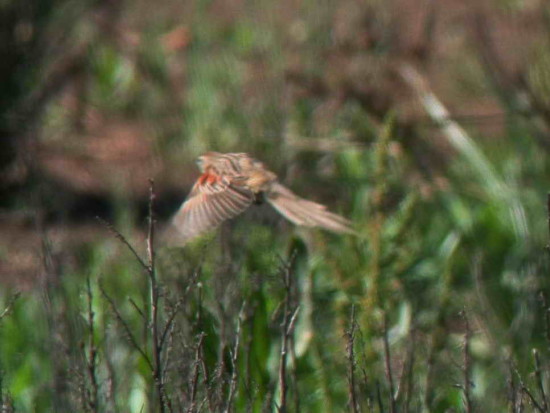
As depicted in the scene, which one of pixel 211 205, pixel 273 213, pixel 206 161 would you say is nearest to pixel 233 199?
pixel 211 205

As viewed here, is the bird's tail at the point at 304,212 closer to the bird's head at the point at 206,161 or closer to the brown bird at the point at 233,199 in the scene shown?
the brown bird at the point at 233,199

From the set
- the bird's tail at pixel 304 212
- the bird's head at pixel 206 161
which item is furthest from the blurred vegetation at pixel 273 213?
the bird's head at pixel 206 161

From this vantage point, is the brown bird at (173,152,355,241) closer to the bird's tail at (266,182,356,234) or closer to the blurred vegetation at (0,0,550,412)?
the bird's tail at (266,182,356,234)

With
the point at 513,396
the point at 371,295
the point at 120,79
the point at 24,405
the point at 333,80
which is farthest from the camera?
the point at 120,79

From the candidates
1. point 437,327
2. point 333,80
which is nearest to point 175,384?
point 437,327

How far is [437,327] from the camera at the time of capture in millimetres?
3990

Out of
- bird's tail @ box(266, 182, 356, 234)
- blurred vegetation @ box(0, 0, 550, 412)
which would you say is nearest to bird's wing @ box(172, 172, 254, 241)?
blurred vegetation @ box(0, 0, 550, 412)

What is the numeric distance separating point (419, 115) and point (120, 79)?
247 cm

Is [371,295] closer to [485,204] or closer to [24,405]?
[24,405]

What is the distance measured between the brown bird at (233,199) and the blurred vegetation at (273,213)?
12cm

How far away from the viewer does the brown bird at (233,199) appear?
Result: 3.92 m

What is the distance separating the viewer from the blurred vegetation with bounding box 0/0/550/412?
3.55 m

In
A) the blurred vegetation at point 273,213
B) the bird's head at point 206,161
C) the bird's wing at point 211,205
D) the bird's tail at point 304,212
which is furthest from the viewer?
the bird's head at point 206,161

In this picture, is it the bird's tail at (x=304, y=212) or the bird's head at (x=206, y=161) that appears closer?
the bird's tail at (x=304, y=212)
